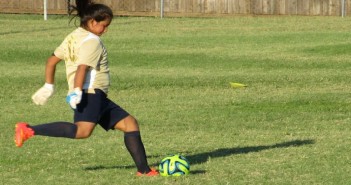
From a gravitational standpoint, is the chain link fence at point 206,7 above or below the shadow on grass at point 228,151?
above

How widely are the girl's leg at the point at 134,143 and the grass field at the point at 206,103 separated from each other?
148 mm

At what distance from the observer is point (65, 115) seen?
1452 cm

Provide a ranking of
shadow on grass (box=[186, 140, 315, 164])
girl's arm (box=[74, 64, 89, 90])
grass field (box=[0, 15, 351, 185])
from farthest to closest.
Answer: shadow on grass (box=[186, 140, 315, 164]), grass field (box=[0, 15, 351, 185]), girl's arm (box=[74, 64, 89, 90])

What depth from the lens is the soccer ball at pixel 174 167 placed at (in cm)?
930

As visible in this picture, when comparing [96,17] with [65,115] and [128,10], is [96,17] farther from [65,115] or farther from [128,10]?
[128,10]

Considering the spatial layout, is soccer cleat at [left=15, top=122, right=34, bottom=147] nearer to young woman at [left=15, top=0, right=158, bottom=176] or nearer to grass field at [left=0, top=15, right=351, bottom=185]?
young woman at [left=15, top=0, right=158, bottom=176]

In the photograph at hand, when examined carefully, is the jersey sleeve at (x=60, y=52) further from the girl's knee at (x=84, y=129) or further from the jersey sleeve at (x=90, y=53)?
the girl's knee at (x=84, y=129)

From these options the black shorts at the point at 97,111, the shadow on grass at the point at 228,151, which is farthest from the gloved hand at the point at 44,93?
the shadow on grass at the point at 228,151

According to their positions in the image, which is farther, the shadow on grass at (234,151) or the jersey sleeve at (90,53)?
the shadow on grass at (234,151)

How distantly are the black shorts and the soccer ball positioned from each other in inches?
22.0

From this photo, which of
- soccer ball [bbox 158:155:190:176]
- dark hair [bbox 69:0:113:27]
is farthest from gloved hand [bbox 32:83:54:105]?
soccer ball [bbox 158:155:190:176]

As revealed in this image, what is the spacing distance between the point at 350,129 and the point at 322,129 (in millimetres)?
332

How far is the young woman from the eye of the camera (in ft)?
30.0

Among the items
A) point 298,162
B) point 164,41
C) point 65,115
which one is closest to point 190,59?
point 164,41
